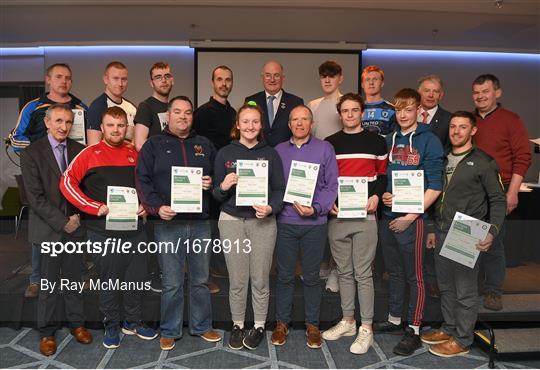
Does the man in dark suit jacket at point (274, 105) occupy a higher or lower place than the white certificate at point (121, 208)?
higher

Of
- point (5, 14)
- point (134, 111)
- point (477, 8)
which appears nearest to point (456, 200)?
point (134, 111)

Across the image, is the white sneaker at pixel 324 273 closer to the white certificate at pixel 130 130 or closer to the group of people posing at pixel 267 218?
the group of people posing at pixel 267 218

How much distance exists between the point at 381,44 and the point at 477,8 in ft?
6.36

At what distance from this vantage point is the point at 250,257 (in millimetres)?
2840

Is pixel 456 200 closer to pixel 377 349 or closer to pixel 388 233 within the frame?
pixel 388 233

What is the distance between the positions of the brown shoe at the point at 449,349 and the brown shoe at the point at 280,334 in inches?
37.1

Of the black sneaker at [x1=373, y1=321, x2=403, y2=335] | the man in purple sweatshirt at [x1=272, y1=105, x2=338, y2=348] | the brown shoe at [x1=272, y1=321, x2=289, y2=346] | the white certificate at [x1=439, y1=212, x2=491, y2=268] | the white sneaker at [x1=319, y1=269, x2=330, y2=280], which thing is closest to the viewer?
the white certificate at [x1=439, y1=212, x2=491, y2=268]

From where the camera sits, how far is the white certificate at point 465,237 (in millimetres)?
2686

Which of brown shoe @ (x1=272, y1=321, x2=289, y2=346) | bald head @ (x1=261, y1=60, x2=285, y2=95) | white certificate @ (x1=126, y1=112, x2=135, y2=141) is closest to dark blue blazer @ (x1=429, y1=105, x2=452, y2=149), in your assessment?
bald head @ (x1=261, y1=60, x2=285, y2=95)

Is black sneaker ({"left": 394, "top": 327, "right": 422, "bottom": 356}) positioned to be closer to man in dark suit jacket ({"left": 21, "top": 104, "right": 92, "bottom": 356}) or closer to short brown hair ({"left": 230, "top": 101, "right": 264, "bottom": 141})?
short brown hair ({"left": 230, "top": 101, "right": 264, "bottom": 141})

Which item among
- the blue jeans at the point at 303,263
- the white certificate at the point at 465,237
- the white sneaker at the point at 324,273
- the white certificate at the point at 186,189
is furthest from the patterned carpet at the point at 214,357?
the white certificate at the point at 186,189

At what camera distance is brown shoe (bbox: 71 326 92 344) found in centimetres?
292

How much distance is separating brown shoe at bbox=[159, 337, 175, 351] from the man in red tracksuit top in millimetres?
291

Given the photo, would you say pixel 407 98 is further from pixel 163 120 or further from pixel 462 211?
pixel 163 120
